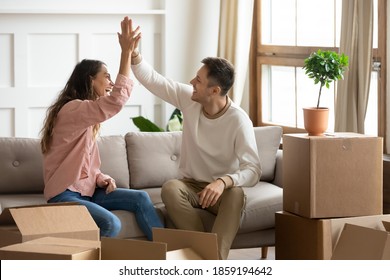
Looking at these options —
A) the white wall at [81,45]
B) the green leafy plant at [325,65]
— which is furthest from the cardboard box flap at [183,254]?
the white wall at [81,45]

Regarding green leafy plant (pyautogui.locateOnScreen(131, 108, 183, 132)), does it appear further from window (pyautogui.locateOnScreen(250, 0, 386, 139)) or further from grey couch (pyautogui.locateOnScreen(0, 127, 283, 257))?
grey couch (pyautogui.locateOnScreen(0, 127, 283, 257))

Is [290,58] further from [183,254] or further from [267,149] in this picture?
[183,254]

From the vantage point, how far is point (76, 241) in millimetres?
2365

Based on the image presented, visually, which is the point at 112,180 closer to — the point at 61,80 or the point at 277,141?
the point at 277,141

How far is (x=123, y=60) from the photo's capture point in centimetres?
375

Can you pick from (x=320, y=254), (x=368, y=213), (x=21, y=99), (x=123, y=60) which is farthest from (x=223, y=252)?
(x=21, y=99)

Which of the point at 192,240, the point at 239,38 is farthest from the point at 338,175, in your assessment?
the point at 239,38

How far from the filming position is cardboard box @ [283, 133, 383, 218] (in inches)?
146

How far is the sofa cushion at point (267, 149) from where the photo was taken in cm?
466

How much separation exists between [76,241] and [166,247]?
10.9 inches

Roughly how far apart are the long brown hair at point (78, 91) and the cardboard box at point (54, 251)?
5.15ft

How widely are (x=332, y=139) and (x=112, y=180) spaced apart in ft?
3.53

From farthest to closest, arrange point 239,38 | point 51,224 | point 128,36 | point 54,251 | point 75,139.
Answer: point 239,38 < point 75,139 < point 128,36 < point 51,224 < point 54,251
